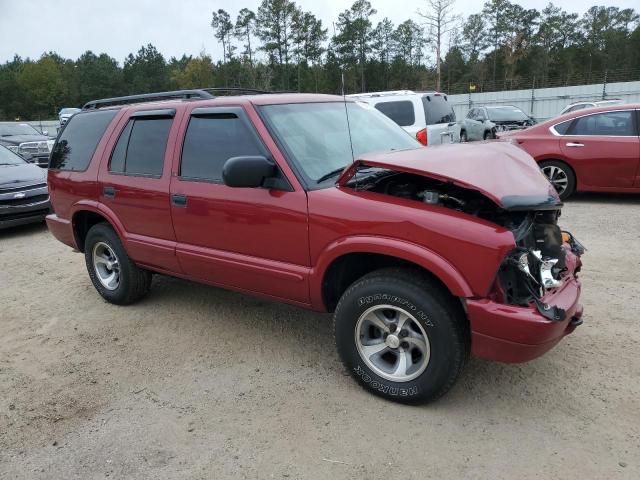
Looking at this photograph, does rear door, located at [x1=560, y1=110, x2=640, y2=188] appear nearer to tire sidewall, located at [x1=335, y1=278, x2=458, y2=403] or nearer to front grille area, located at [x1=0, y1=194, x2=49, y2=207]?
tire sidewall, located at [x1=335, y1=278, x2=458, y2=403]

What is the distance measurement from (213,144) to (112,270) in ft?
6.65

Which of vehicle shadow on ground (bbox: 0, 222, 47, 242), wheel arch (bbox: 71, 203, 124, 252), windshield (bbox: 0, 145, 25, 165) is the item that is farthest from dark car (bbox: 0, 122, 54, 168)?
wheel arch (bbox: 71, 203, 124, 252)

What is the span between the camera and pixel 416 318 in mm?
2924

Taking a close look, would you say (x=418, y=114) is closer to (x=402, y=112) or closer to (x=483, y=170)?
(x=402, y=112)

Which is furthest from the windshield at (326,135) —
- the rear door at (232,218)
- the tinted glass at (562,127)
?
the tinted glass at (562,127)

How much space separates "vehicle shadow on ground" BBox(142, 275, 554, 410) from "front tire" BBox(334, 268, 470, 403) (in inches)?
8.6

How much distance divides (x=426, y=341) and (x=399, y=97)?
7858 mm

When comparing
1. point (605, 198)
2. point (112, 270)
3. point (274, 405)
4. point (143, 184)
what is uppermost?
point (143, 184)

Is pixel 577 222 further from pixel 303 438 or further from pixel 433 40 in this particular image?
pixel 433 40

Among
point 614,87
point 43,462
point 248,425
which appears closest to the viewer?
point 43,462

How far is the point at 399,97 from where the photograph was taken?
999cm

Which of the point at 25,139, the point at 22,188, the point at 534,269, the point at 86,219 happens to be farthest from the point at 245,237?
the point at 25,139

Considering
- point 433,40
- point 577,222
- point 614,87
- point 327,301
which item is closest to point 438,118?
point 577,222

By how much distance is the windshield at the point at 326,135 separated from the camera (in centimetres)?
351
